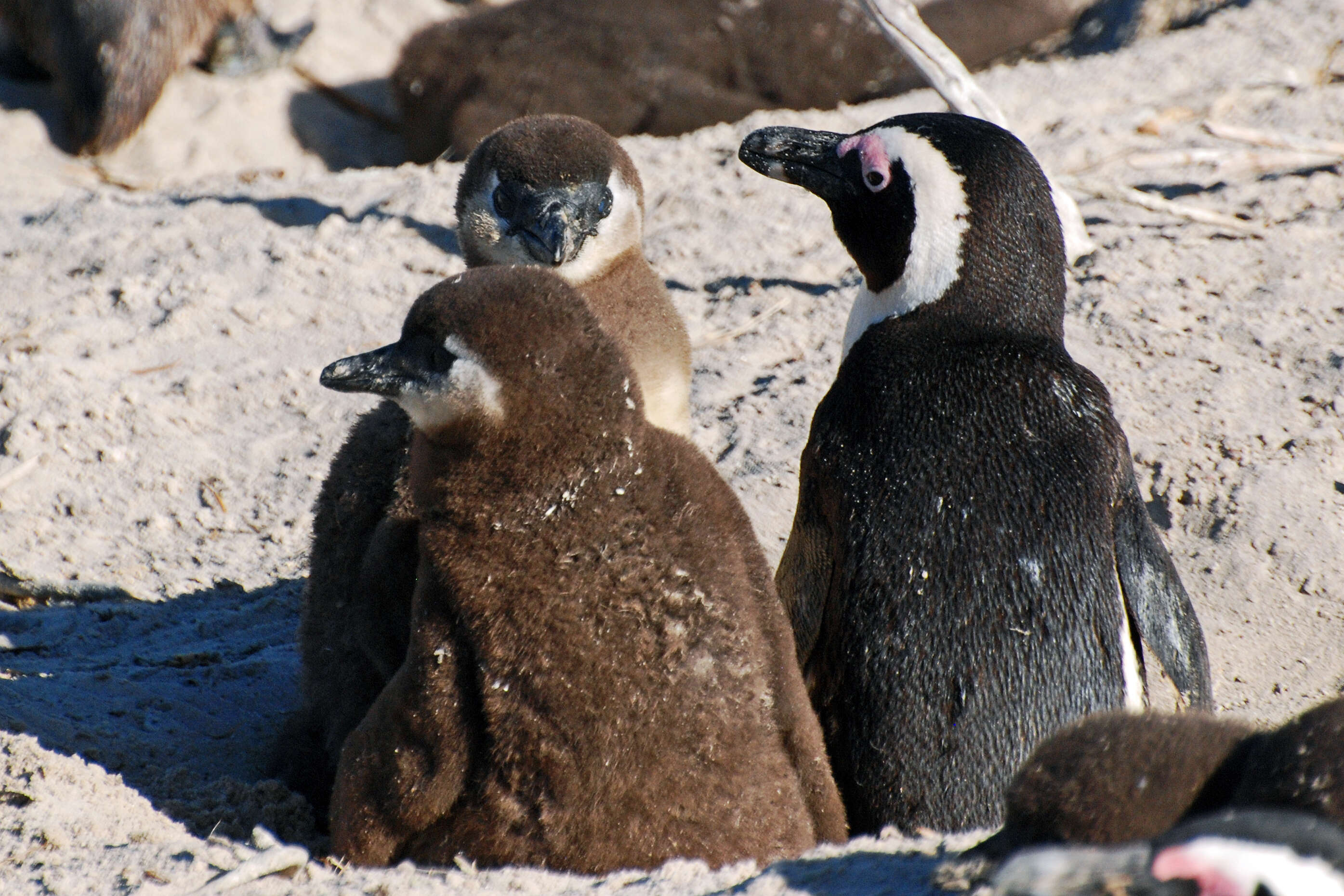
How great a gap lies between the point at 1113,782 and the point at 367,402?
373 centimetres

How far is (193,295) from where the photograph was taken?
5.50m

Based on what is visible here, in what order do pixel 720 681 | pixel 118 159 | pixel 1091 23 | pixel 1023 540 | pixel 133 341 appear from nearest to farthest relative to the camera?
pixel 720 681 < pixel 1023 540 < pixel 133 341 < pixel 118 159 < pixel 1091 23

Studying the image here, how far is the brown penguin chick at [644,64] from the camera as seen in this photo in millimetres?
7730

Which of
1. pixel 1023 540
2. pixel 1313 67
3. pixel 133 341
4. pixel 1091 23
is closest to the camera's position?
pixel 1023 540

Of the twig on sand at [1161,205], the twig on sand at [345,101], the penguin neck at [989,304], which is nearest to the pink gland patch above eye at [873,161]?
the penguin neck at [989,304]

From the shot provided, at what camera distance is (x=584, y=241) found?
157 inches

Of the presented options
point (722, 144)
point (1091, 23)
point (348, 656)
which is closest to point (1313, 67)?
point (1091, 23)

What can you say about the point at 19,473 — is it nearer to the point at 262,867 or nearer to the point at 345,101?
the point at 262,867

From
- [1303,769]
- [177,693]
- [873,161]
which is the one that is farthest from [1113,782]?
[177,693]

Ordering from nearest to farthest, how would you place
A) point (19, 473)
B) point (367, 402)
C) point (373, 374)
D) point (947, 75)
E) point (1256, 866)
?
point (1256, 866) → point (373, 374) → point (19, 473) → point (367, 402) → point (947, 75)

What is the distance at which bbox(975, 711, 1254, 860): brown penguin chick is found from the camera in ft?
6.09

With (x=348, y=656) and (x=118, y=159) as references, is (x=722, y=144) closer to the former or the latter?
(x=118, y=159)

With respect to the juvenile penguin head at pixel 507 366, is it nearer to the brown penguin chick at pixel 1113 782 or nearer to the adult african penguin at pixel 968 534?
the adult african penguin at pixel 968 534

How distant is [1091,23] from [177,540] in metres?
6.28
